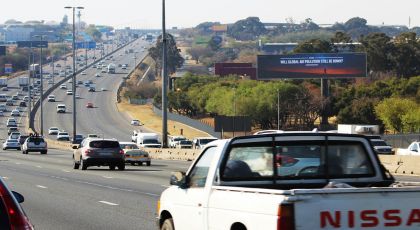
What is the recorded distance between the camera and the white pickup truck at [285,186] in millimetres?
9664

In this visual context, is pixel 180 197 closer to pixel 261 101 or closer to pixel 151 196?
pixel 151 196

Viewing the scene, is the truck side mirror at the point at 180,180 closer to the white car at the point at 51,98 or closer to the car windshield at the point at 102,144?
the car windshield at the point at 102,144

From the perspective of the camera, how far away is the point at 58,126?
447 ft

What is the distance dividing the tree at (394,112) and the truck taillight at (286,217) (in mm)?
96915

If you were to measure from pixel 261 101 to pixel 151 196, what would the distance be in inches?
3779

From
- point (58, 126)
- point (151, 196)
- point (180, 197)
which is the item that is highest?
point (180, 197)

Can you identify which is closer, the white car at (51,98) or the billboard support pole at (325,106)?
the billboard support pole at (325,106)

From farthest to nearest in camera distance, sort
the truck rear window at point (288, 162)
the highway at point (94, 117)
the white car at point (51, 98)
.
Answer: the white car at point (51, 98) → the highway at point (94, 117) → the truck rear window at point (288, 162)

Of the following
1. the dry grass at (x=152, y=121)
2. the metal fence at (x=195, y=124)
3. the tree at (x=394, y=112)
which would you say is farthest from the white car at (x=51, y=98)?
the tree at (x=394, y=112)

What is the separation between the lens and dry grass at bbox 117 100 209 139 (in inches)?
4627

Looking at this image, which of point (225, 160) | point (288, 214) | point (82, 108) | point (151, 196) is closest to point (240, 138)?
point (225, 160)

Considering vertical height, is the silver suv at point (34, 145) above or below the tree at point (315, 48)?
below

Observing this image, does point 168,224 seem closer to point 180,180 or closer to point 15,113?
point 180,180

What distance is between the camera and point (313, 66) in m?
120
